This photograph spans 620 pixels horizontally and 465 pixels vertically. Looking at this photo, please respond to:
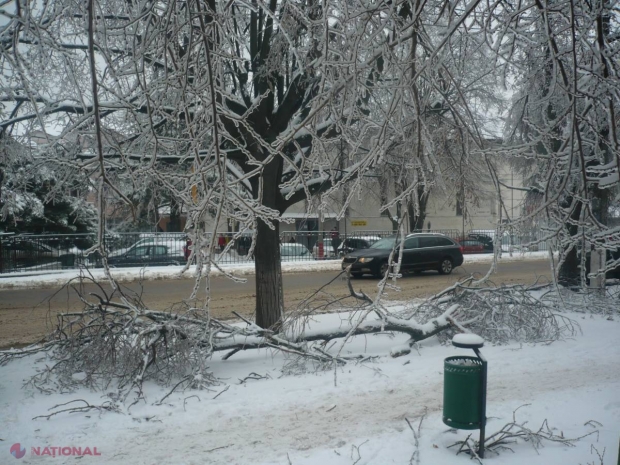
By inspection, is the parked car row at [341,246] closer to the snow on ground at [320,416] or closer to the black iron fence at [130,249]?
the black iron fence at [130,249]

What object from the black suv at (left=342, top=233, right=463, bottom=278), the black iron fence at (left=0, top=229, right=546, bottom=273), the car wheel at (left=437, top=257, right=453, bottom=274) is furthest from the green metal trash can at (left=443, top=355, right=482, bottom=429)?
the car wheel at (left=437, top=257, right=453, bottom=274)

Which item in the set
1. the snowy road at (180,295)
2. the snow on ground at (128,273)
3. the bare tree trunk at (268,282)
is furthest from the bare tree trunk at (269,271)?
the snow on ground at (128,273)

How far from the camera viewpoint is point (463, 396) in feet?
14.6

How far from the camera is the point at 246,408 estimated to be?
17.8 feet

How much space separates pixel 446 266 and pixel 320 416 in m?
16.5

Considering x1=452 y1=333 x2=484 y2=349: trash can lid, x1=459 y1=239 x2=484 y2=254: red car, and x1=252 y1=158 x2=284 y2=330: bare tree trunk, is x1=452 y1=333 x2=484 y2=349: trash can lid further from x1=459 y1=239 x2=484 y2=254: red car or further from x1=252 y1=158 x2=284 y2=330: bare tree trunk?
x1=459 y1=239 x2=484 y2=254: red car

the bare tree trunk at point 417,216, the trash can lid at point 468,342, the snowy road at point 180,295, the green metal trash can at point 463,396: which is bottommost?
the snowy road at point 180,295

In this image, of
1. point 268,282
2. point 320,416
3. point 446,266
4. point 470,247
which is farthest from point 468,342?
point 470,247

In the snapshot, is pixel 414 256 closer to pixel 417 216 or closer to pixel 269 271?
pixel 269 271

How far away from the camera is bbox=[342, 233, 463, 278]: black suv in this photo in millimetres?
18812

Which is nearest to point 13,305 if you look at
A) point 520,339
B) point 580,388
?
point 520,339

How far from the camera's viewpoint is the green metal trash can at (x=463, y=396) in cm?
442

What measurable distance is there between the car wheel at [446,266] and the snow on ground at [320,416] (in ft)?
44.5

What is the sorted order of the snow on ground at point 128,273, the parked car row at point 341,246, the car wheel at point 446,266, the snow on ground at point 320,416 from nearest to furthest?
the snow on ground at point 320,416 → the snow on ground at point 128,273 → the car wheel at point 446,266 → the parked car row at point 341,246
